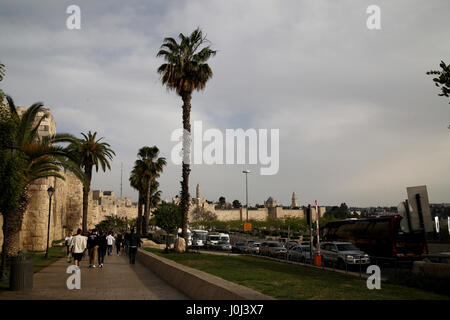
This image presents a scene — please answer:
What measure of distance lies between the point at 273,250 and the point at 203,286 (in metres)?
26.3

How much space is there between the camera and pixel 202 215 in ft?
454

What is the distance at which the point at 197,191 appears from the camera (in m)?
188

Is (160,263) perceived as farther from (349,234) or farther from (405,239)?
(349,234)

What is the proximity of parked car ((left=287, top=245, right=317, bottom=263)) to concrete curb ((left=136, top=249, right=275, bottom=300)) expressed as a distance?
13.7m

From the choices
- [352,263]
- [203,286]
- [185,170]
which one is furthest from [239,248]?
[203,286]

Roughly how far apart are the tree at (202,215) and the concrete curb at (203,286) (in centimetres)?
12129

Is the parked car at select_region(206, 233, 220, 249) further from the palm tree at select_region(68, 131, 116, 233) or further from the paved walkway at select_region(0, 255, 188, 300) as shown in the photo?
the paved walkway at select_region(0, 255, 188, 300)

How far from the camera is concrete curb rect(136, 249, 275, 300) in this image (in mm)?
7679

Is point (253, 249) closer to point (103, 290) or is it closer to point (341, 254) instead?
point (341, 254)

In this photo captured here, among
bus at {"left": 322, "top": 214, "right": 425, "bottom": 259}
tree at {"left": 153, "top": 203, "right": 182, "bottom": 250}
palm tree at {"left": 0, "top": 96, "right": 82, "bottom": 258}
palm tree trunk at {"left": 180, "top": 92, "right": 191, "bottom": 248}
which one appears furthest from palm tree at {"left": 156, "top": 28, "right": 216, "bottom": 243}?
tree at {"left": 153, "top": 203, "right": 182, "bottom": 250}

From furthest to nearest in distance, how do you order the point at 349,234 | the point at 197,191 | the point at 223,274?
the point at 197,191 < the point at 349,234 < the point at 223,274

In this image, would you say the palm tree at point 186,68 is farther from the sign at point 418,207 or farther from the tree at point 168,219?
the tree at point 168,219
